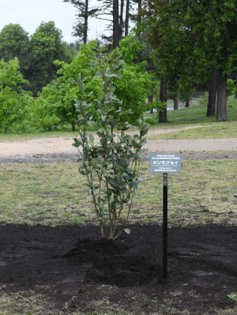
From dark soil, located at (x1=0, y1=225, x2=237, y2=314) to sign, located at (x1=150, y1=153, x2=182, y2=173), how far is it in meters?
0.94

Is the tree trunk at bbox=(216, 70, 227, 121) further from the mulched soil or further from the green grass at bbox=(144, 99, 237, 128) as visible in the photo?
the mulched soil

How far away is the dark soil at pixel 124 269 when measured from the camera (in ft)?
9.54

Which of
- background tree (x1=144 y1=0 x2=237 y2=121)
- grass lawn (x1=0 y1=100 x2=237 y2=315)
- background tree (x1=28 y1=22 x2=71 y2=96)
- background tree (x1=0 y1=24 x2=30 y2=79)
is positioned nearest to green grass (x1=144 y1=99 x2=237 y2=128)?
background tree (x1=144 y1=0 x2=237 y2=121)

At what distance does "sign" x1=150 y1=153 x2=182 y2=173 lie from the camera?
126 inches

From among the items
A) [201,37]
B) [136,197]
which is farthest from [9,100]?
[136,197]

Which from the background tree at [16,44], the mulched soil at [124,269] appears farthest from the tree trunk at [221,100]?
the background tree at [16,44]

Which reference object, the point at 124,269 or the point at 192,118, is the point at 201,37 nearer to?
the point at 192,118

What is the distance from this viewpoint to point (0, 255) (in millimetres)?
3971

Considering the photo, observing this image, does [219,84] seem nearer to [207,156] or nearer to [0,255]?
[207,156]

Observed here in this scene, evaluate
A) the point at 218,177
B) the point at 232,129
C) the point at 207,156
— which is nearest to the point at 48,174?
the point at 218,177

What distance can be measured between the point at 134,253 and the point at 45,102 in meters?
19.0

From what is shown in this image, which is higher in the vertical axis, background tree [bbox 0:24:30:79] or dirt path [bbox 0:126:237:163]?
background tree [bbox 0:24:30:79]

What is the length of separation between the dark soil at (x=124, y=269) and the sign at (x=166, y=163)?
0.94m

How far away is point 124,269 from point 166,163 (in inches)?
41.4
